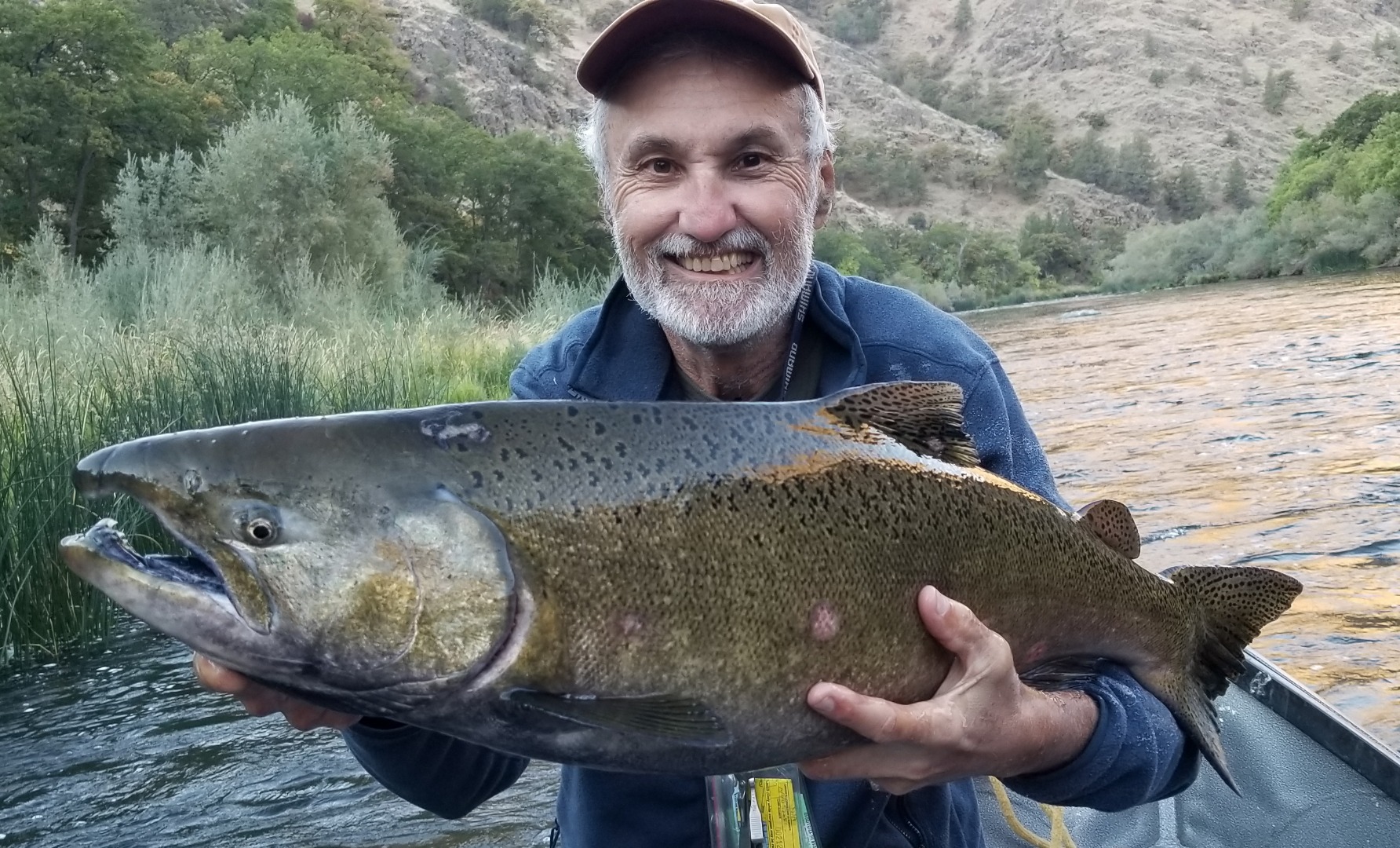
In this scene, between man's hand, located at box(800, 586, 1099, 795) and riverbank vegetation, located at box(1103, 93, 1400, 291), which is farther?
riverbank vegetation, located at box(1103, 93, 1400, 291)

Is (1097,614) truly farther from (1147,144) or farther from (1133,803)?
(1147,144)

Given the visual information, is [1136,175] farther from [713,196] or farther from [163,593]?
[163,593]

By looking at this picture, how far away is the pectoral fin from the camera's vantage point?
1777 mm

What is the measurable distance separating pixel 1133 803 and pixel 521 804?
380 centimetres

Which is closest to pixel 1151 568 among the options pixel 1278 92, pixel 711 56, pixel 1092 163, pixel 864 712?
pixel 711 56

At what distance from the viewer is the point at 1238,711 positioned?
14.9ft

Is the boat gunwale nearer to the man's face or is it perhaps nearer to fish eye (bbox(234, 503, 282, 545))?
the man's face

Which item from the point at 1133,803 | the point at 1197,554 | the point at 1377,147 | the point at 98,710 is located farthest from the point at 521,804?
the point at 1377,147

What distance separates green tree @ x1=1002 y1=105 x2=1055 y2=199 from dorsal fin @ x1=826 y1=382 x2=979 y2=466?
385 feet

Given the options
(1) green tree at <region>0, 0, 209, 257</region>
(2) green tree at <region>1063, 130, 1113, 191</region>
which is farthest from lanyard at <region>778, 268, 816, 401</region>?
(2) green tree at <region>1063, 130, 1113, 191</region>

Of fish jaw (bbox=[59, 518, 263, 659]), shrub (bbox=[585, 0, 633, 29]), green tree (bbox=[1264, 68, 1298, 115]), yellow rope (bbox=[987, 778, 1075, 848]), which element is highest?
shrub (bbox=[585, 0, 633, 29])

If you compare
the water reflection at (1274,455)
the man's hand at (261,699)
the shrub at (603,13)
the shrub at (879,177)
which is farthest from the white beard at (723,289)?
the shrub at (603,13)

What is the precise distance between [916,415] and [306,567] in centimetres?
122

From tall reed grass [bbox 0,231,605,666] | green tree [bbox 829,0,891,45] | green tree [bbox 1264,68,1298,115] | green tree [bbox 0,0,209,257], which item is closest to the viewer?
tall reed grass [bbox 0,231,605,666]
